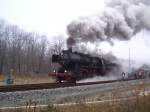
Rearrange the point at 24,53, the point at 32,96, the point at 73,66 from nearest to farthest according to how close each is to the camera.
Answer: the point at 32,96
the point at 73,66
the point at 24,53

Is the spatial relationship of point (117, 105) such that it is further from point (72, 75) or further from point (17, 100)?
point (72, 75)

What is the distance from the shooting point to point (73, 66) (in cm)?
3020

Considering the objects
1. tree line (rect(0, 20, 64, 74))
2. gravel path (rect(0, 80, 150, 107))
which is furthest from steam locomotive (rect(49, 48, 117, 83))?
tree line (rect(0, 20, 64, 74))

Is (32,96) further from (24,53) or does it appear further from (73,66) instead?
(24,53)

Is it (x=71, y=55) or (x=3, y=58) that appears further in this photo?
(x=3, y=58)

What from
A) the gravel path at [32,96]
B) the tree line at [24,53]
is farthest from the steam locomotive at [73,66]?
the tree line at [24,53]

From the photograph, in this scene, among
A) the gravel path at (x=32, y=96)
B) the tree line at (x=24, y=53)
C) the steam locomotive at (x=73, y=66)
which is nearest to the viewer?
the gravel path at (x=32, y=96)

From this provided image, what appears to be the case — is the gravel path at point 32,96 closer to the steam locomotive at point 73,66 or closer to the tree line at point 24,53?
the steam locomotive at point 73,66

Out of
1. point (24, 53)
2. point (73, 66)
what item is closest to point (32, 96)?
point (73, 66)

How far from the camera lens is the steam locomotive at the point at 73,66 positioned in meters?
28.9

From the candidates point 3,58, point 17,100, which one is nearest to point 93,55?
point 17,100

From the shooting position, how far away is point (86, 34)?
3153 centimetres

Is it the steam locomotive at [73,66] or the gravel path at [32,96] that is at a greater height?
the steam locomotive at [73,66]

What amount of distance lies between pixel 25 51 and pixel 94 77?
67.6 meters
